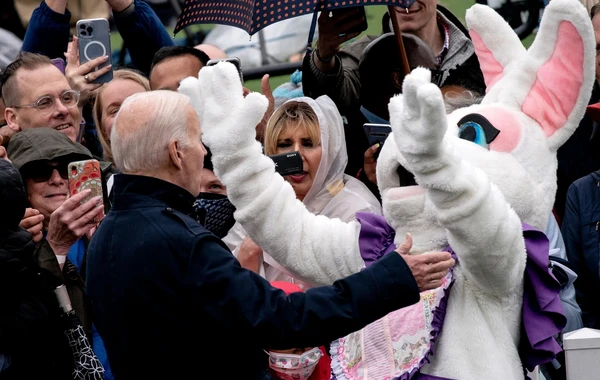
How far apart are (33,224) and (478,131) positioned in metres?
1.72

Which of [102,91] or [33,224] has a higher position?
[33,224]

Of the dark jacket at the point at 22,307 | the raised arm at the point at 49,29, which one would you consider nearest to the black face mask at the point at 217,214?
the dark jacket at the point at 22,307

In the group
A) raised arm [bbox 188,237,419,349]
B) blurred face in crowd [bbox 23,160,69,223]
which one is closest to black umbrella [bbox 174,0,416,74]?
blurred face in crowd [bbox 23,160,69,223]

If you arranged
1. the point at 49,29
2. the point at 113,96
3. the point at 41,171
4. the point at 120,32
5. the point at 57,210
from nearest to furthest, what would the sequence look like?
the point at 57,210 < the point at 41,171 < the point at 113,96 < the point at 49,29 < the point at 120,32

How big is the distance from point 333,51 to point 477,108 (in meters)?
1.34

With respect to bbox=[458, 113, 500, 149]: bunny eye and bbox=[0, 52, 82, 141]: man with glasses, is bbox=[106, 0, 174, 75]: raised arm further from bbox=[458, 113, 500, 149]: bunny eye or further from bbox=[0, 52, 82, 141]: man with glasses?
bbox=[458, 113, 500, 149]: bunny eye

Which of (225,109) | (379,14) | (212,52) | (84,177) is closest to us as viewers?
(225,109)

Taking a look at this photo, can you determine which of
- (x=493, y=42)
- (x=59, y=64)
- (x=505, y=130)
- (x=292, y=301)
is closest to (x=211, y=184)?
(x=59, y=64)

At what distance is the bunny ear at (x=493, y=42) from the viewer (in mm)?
3760

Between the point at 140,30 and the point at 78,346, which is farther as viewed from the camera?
the point at 140,30

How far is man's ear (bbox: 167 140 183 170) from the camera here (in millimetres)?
3266

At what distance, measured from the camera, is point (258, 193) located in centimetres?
348

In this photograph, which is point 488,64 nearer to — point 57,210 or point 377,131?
point 377,131

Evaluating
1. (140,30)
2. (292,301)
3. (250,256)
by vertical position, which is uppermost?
(292,301)
